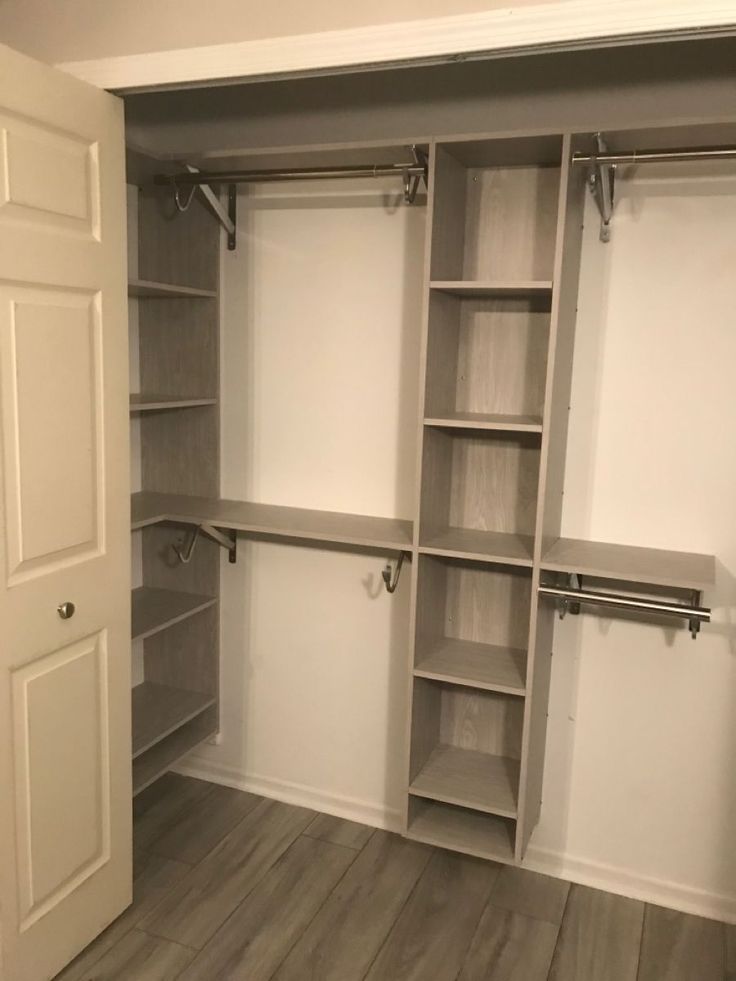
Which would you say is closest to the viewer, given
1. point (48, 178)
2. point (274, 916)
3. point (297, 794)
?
point (48, 178)

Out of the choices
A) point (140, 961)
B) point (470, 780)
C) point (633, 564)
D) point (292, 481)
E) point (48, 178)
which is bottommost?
point (140, 961)

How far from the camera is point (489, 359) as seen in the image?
8.34 feet

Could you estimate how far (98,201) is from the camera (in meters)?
2.02

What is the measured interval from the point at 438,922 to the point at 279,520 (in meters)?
1.27

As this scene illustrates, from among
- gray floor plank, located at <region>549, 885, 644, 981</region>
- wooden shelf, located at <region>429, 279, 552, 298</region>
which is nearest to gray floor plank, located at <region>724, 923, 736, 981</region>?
gray floor plank, located at <region>549, 885, 644, 981</region>

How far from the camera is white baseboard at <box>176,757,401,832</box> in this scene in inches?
115

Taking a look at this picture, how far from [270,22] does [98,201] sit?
22.5 inches

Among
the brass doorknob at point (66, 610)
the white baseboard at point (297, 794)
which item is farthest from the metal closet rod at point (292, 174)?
the white baseboard at point (297, 794)

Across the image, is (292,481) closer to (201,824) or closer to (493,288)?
(493,288)

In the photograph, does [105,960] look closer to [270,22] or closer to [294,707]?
[294,707]

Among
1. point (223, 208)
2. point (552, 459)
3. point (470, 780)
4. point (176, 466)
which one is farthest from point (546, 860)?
point (223, 208)

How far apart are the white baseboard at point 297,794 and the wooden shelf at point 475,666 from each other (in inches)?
25.4

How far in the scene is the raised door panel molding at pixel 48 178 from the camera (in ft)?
5.82

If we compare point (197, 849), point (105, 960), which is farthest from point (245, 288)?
point (105, 960)
